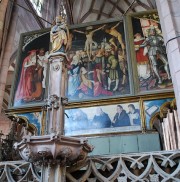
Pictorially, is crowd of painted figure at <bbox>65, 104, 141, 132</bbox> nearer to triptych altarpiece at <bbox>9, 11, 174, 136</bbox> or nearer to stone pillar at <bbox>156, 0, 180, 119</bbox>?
triptych altarpiece at <bbox>9, 11, 174, 136</bbox>

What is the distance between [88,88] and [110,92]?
617mm

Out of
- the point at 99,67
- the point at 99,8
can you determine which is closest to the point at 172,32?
the point at 99,67

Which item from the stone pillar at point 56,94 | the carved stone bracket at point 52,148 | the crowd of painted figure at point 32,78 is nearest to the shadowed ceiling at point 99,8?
the crowd of painted figure at point 32,78

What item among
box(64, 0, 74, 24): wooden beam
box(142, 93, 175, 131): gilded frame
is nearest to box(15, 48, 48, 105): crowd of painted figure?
box(142, 93, 175, 131): gilded frame

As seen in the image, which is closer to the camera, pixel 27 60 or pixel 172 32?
pixel 172 32

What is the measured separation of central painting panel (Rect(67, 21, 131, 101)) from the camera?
25.2ft

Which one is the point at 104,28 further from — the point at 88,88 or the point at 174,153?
the point at 174,153

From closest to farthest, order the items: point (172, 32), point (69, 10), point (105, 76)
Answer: point (172, 32) < point (105, 76) < point (69, 10)

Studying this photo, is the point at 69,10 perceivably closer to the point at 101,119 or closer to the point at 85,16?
the point at 85,16

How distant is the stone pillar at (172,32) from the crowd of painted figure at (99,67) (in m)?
2.37

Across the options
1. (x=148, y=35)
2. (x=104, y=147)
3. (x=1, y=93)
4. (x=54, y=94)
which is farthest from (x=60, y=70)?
(x=1, y=93)

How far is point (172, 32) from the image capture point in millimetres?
5176

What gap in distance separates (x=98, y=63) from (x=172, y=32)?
336 cm

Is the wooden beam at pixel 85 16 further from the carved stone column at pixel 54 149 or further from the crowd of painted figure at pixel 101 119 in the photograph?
the carved stone column at pixel 54 149
